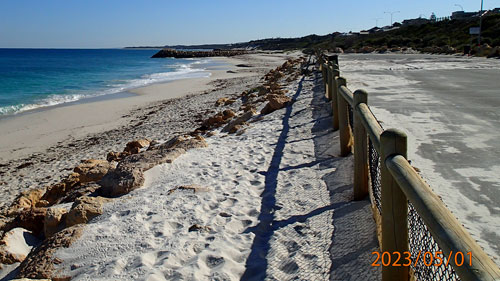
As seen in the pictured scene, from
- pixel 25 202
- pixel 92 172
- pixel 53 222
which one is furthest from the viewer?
pixel 92 172

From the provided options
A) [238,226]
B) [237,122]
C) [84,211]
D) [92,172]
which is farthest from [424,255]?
[237,122]

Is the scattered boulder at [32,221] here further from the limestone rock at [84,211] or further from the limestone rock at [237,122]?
the limestone rock at [237,122]

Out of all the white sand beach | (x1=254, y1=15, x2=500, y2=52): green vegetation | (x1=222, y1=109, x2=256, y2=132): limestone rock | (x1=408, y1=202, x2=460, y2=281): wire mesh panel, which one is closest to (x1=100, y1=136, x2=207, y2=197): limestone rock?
the white sand beach

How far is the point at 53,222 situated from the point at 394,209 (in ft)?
13.6

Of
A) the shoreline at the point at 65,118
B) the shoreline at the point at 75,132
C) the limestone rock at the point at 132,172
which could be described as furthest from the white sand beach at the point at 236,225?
the shoreline at the point at 65,118

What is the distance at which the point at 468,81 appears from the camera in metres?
12.1

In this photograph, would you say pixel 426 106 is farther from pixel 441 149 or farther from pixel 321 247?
pixel 321 247

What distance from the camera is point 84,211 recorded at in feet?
15.4

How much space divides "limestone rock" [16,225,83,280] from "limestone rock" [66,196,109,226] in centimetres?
22

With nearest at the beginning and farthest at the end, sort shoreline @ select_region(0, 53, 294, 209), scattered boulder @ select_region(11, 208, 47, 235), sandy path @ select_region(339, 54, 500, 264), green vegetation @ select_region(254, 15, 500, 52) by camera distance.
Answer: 1. sandy path @ select_region(339, 54, 500, 264)
2. scattered boulder @ select_region(11, 208, 47, 235)
3. shoreline @ select_region(0, 53, 294, 209)
4. green vegetation @ select_region(254, 15, 500, 52)

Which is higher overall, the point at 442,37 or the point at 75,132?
the point at 442,37

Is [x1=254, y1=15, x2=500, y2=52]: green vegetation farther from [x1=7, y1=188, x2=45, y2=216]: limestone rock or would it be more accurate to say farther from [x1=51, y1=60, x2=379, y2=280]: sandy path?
[x1=51, y1=60, x2=379, y2=280]: sandy path

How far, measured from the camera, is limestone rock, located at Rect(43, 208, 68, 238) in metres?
4.84

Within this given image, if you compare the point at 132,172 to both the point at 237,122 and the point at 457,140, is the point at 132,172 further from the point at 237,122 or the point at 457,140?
the point at 457,140
